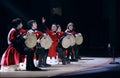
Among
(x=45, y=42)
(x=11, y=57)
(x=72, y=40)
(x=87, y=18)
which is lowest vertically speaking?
(x=11, y=57)

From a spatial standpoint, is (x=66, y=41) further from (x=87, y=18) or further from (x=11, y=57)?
(x=87, y=18)

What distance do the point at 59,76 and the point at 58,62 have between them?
11.7 ft

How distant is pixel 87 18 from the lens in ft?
58.0

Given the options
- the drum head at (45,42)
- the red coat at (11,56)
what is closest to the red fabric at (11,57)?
the red coat at (11,56)

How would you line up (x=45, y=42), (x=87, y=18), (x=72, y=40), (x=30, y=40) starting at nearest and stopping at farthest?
(x=30, y=40) < (x=45, y=42) < (x=72, y=40) < (x=87, y=18)

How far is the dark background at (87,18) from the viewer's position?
1656cm

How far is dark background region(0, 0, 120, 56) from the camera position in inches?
652

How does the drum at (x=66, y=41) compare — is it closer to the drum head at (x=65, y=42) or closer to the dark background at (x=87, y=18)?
the drum head at (x=65, y=42)

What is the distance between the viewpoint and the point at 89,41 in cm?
1817

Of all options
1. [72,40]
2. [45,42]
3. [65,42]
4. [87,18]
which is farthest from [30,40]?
[87,18]

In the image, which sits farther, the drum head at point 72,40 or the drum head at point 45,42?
the drum head at point 72,40

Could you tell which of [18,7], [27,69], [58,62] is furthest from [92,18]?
[27,69]

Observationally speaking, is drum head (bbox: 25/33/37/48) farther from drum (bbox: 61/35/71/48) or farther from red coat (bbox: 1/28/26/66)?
drum (bbox: 61/35/71/48)

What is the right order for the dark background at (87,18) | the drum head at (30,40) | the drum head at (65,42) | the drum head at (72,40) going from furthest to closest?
the dark background at (87,18) → the drum head at (72,40) → the drum head at (65,42) → the drum head at (30,40)
